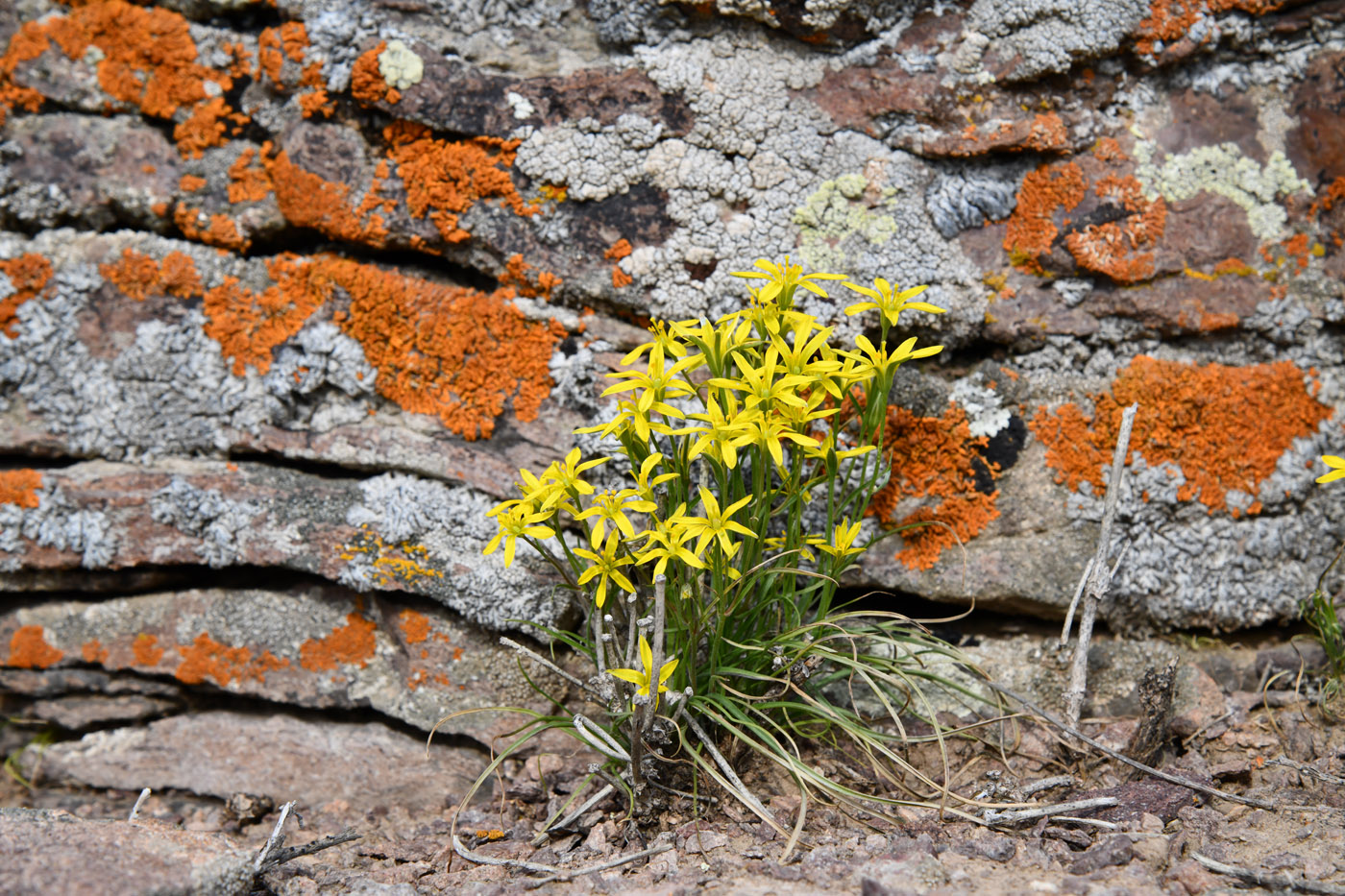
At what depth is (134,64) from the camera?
9.20ft

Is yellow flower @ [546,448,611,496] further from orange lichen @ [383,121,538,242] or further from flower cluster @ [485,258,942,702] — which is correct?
orange lichen @ [383,121,538,242]

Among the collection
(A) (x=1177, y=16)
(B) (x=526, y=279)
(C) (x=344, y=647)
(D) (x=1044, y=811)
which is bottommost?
(C) (x=344, y=647)

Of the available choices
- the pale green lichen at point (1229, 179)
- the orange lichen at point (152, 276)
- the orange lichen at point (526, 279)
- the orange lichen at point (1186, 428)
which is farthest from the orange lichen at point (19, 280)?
the pale green lichen at point (1229, 179)

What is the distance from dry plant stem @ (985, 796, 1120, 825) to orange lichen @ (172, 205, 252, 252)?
8.81ft

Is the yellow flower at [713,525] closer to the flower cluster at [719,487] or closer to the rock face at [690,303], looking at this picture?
the flower cluster at [719,487]

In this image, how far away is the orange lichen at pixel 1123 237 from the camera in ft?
8.01

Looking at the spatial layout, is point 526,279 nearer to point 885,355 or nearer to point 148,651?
point 885,355

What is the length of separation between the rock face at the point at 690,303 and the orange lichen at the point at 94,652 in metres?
0.02

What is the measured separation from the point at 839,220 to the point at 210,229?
6.52 feet

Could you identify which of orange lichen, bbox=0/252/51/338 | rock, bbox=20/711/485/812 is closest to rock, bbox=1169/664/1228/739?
rock, bbox=20/711/485/812

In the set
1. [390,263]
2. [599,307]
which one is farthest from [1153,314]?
[390,263]

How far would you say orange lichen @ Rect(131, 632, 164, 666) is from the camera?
2.67 m

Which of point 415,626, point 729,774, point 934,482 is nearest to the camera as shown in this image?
point 729,774

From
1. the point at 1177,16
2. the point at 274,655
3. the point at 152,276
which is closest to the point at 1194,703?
the point at 1177,16
